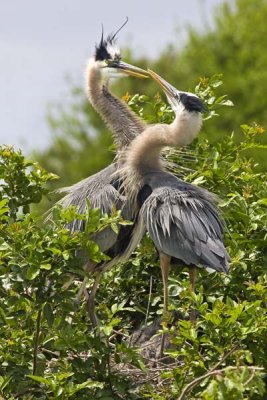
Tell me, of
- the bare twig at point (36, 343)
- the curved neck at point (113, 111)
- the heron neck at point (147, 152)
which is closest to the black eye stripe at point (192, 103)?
the heron neck at point (147, 152)

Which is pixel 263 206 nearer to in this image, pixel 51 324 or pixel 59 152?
pixel 51 324

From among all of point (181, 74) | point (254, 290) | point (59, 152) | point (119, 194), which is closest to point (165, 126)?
point (119, 194)

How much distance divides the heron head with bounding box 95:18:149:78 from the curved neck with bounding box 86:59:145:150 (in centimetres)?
9

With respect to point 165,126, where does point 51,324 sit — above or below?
below

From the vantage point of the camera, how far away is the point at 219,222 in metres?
6.73

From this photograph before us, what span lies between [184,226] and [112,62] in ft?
6.98

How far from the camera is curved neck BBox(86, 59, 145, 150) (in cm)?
786

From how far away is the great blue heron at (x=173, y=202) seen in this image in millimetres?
6569

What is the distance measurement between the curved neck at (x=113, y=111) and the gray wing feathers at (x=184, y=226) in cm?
108

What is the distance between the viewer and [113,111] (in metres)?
8.00

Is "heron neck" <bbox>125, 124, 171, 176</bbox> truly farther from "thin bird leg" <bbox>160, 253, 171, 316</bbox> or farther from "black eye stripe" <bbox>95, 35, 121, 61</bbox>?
"black eye stripe" <bbox>95, 35, 121, 61</bbox>

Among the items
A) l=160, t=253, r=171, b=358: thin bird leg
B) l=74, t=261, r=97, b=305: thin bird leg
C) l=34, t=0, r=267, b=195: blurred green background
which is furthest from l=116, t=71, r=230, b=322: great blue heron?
l=34, t=0, r=267, b=195: blurred green background

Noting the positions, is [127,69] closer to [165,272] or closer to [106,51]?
[106,51]

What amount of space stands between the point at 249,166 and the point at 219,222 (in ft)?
1.50
